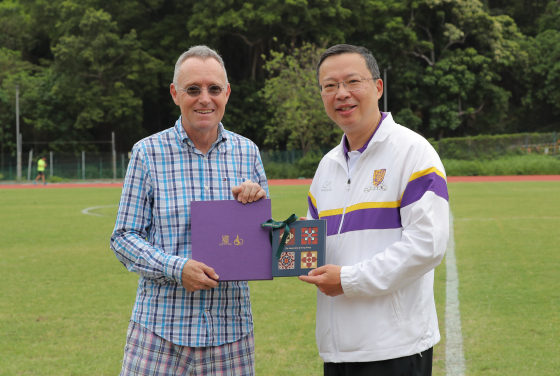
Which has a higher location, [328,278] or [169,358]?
[328,278]

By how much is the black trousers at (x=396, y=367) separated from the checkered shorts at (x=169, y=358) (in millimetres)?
540

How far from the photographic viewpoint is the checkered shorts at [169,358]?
251 cm

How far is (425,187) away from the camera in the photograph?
230 centimetres

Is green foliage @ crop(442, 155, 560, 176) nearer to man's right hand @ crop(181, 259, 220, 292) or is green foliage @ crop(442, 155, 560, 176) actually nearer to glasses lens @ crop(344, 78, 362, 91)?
glasses lens @ crop(344, 78, 362, 91)

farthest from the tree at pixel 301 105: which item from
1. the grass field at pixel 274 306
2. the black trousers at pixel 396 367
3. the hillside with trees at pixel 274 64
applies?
the black trousers at pixel 396 367

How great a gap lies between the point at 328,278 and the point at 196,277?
54cm

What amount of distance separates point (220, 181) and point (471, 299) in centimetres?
469

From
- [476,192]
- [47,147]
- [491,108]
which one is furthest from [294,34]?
[476,192]

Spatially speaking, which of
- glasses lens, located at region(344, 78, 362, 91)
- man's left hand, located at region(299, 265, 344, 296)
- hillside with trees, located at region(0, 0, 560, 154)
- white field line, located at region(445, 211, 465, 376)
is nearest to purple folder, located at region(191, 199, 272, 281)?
man's left hand, located at region(299, 265, 344, 296)

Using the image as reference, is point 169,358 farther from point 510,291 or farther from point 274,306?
point 510,291

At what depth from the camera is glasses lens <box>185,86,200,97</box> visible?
103 inches

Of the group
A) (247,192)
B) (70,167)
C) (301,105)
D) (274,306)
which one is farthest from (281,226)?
(70,167)

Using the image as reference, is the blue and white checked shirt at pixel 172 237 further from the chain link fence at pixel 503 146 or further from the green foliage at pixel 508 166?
the chain link fence at pixel 503 146

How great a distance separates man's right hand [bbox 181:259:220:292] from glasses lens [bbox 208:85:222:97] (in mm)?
759
